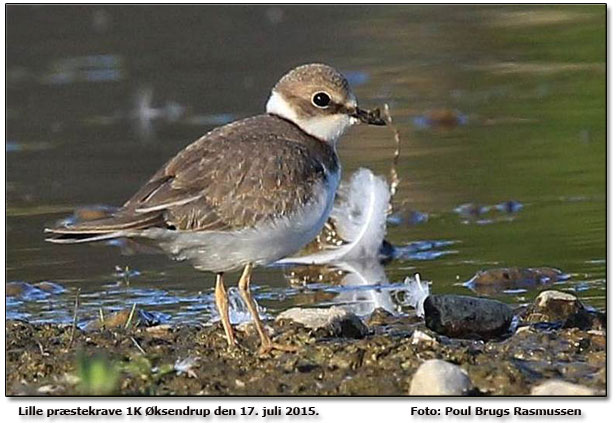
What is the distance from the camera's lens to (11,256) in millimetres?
10062

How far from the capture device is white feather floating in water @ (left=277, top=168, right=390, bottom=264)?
980 cm

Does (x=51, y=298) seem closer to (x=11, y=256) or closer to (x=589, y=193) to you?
(x=11, y=256)

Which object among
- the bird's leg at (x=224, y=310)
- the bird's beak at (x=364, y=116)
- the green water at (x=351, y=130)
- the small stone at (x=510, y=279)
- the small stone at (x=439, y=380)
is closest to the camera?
the small stone at (x=439, y=380)

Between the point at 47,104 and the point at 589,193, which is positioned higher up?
the point at 47,104

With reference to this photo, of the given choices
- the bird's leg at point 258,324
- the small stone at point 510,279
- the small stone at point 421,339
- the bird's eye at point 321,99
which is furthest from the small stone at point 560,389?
the small stone at point 510,279

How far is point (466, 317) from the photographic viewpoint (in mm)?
7758

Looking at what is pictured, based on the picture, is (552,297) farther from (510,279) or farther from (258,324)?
(258,324)

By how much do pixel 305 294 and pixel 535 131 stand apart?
14.6ft

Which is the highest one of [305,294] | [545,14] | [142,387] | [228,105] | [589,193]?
[545,14]

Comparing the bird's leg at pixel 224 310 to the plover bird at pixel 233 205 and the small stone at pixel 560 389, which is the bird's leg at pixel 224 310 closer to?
the plover bird at pixel 233 205

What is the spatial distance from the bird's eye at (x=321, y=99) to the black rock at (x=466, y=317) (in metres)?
1.14

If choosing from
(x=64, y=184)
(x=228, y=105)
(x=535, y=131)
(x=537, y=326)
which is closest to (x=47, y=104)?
(x=228, y=105)

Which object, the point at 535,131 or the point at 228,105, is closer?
the point at 535,131

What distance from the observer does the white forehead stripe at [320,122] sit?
25.6ft
